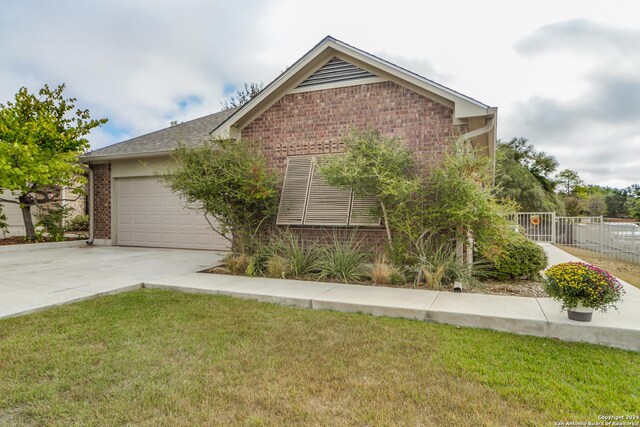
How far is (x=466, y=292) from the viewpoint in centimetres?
575

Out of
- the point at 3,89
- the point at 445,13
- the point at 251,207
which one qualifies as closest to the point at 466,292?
the point at 251,207

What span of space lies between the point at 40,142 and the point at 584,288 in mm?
14576

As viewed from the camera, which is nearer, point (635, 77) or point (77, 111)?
point (77, 111)

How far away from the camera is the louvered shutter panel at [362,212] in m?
7.00

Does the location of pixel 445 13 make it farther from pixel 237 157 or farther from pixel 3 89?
pixel 3 89

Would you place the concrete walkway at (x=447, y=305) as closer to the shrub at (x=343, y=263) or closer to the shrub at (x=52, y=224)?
the shrub at (x=343, y=263)

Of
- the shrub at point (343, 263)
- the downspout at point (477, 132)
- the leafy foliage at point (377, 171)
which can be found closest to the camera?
the leafy foliage at point (377, 171)

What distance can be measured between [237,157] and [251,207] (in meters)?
1.19

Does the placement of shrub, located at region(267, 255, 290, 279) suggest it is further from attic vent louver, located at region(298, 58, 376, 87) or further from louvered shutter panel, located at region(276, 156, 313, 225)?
attic vent louver, located at region(298, 58, 376, 87)

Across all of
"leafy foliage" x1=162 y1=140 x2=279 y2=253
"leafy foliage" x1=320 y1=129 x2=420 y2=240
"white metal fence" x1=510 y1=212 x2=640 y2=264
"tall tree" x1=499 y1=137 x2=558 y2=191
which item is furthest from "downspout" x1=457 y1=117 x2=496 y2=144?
"tall tree" x1=499 y1=137 x2=558 y2=191

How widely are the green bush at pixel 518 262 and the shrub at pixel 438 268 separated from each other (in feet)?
2.57

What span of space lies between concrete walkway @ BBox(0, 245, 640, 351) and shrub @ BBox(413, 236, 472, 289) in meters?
0.45

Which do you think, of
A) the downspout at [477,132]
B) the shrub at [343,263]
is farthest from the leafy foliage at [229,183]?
the downspout at [477,132]

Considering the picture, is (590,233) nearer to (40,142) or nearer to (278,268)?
(278,268)
